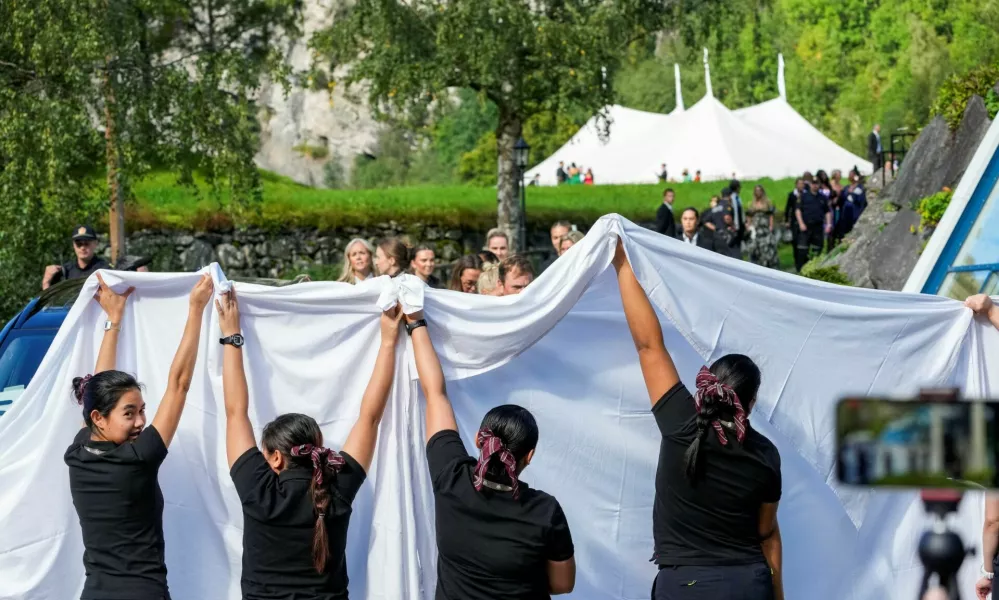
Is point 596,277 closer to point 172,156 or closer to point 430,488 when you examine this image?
point 430,488

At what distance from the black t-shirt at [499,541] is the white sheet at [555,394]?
104 cm

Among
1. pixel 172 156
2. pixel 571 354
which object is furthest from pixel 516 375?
pixel 172 156

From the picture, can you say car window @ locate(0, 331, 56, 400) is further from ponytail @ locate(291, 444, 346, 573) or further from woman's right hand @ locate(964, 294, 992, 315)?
woman's right hand @ locate(964, 294, 992, 315)

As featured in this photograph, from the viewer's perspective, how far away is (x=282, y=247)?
98.8 feet

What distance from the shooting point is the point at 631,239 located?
5.76m

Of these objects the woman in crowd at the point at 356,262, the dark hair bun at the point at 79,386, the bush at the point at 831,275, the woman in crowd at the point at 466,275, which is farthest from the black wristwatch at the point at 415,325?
the bush at the point at 831,275

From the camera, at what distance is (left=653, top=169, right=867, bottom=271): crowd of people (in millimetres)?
21578

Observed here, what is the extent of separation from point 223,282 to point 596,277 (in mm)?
1737

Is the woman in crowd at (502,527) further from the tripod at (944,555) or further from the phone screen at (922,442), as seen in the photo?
the phone screen at (922,442)

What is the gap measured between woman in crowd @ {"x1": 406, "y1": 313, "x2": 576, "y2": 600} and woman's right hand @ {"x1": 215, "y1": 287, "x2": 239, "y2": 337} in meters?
1.61

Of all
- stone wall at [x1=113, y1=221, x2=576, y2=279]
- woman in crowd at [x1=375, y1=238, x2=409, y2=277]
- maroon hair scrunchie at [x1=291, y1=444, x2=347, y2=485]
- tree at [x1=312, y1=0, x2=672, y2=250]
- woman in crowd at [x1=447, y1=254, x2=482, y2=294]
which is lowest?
stone wall at [x1=113, y1=221, x2=576, y2=279]

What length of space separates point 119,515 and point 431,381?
144 cm

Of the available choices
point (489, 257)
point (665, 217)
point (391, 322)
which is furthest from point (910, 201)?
point (391, 322)

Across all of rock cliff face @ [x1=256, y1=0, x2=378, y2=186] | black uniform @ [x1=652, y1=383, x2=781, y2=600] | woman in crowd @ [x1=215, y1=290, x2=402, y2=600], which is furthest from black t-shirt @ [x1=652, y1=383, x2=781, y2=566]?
rock cliff face @ [x1=256, y1=0, x2=378, y2=186]
